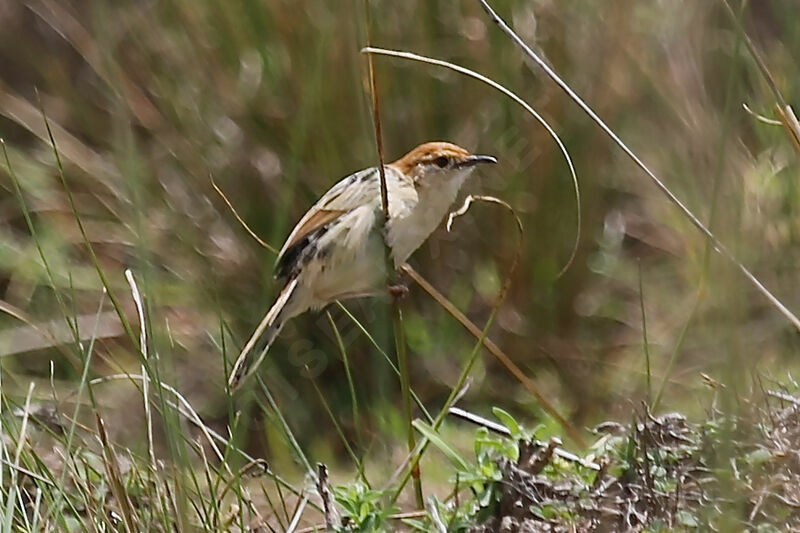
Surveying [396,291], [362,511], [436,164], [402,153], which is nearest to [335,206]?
[436,164]

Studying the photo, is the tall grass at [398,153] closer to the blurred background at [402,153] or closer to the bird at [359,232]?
the blurred background at [402,153]

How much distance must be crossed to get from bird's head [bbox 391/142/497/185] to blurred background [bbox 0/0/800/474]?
0.96 m

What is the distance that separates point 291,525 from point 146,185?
2.65 metres

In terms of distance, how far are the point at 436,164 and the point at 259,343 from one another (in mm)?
596

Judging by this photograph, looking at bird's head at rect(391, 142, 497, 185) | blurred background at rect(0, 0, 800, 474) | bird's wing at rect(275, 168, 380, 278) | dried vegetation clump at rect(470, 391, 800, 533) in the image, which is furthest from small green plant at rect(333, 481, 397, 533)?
blurred background at rect(0, 0, 800, 474)

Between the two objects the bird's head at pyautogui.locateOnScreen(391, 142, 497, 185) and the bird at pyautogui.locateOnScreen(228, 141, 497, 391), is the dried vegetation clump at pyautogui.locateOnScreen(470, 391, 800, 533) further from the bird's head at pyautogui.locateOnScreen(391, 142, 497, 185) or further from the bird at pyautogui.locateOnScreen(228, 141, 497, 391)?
the bird's head at pyautogui.locateOnScreen(391, 142, 497, 185)

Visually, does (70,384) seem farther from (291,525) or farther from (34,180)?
(291,525)

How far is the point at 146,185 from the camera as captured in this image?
4566 millimetres

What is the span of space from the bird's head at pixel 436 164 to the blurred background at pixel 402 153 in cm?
96

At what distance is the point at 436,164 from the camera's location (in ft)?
10.1

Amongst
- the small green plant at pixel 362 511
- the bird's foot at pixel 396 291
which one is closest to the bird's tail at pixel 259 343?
the bird's foot at pixel 396 291

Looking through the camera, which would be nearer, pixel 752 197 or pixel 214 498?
pixel 214 498

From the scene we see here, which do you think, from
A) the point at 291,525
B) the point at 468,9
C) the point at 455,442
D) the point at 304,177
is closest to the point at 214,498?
the point at 291,525

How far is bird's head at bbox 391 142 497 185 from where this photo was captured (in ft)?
10.0
